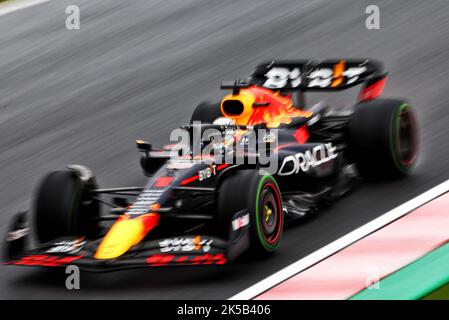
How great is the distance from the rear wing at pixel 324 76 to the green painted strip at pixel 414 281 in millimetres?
2798

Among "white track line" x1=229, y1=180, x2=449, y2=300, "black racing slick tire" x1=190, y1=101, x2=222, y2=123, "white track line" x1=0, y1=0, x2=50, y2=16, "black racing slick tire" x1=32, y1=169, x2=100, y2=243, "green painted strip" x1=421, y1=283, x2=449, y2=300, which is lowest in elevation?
"green painted strip" x1=421, y1=283, x2=449, y2=300

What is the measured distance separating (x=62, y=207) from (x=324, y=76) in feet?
10.8

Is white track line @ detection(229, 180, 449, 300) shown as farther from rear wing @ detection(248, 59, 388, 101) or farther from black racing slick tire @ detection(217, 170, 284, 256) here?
rear wing @ detection(248, 59, 388, 101)

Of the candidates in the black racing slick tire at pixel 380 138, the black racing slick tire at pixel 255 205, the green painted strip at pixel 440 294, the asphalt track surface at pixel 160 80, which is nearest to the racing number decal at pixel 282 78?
the black racing slick tire at pixel 380 138

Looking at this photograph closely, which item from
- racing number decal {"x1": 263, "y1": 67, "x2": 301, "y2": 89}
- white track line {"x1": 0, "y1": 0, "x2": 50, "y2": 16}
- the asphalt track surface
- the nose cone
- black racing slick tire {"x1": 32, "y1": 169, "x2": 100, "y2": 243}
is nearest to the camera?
the nose cone

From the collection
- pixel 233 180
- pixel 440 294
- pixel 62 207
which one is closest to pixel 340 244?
pixel 233 180

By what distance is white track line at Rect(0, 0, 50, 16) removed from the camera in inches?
691

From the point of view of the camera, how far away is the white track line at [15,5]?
57.6 feet

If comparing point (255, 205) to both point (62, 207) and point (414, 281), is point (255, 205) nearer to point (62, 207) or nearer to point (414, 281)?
point (414, 281)

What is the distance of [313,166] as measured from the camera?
8.88 meters

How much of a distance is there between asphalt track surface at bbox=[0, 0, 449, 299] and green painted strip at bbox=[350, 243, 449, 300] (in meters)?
0.90

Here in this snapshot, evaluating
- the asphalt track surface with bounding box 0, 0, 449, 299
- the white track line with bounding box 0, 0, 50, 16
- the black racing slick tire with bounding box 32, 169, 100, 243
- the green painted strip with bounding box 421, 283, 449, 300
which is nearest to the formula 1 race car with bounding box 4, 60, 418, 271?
the black racing slick tire with bounding box 32, 169, 100, 243

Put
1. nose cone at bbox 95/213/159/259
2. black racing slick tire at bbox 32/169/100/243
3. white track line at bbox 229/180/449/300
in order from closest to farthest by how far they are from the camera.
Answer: white track line at bbox 229/180/449/300 → nose cone at bbox 95/213/159/259 → black racing slick tire at bbox 32/169/100/243
